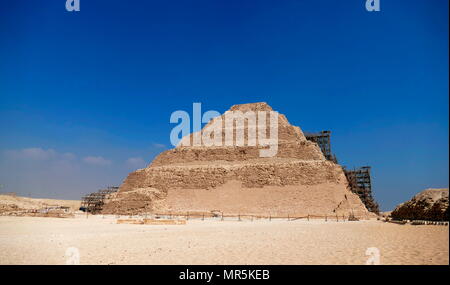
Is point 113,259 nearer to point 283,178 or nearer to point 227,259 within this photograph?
point 227,259

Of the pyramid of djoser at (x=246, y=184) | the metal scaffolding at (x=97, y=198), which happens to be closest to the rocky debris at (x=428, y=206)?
the pyramid of djoser at (x=246, y=184)

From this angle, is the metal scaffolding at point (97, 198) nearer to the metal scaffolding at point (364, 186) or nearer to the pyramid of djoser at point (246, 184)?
the pyramid of djoser at point (246, 184)

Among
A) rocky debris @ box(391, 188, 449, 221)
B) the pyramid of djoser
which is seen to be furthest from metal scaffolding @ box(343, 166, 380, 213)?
rocky debris @ box(391, 188, 449, 221)

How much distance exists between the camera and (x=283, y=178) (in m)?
37.1

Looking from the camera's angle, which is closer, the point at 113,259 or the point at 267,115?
the point at 113,259

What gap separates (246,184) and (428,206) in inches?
938

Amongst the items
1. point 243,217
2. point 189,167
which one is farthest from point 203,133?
point 243,217

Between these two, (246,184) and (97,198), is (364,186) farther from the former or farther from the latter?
(97,198)

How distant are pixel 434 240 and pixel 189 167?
35559mm

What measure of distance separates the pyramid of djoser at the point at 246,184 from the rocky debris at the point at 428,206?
1347 centimetres

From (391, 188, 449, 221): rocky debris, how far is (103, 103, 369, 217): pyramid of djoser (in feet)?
44.2

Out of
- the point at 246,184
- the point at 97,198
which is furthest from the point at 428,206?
the point at 97,198

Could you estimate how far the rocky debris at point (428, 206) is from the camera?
14695 mm
